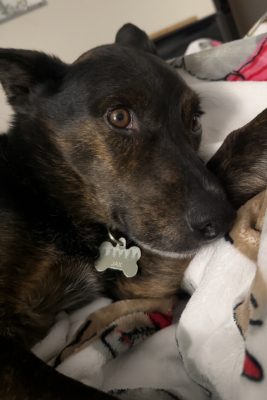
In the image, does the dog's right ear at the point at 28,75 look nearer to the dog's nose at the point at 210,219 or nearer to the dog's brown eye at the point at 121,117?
the dog's brown eye at the point at 121,117

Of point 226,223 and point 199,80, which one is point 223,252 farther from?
point 199,80

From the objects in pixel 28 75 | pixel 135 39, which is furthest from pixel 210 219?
pixel 135 39

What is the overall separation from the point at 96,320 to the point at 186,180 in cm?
52

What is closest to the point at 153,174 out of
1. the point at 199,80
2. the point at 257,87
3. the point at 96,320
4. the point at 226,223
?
the point at 226,223

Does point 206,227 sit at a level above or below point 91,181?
below

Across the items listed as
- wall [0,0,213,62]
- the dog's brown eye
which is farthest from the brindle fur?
wall [0,0,213,62]

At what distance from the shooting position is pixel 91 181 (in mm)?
1418

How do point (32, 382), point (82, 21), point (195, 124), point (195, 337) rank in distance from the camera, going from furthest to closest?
point (82, 21) < point (195, 124) < point (195, 337) < point (32, 382)

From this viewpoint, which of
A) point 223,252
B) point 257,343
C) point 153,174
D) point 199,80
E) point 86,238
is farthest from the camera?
point 199,80

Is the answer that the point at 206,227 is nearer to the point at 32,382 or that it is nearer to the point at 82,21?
the point at 32,382

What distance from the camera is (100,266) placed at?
57.1 inches

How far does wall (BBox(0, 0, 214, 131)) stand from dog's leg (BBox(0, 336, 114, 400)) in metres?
3.40

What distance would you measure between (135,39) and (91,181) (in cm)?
71

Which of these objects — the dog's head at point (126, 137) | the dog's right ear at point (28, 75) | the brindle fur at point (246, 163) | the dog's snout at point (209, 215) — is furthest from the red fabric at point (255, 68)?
the dog's snout at point (209, 215)
